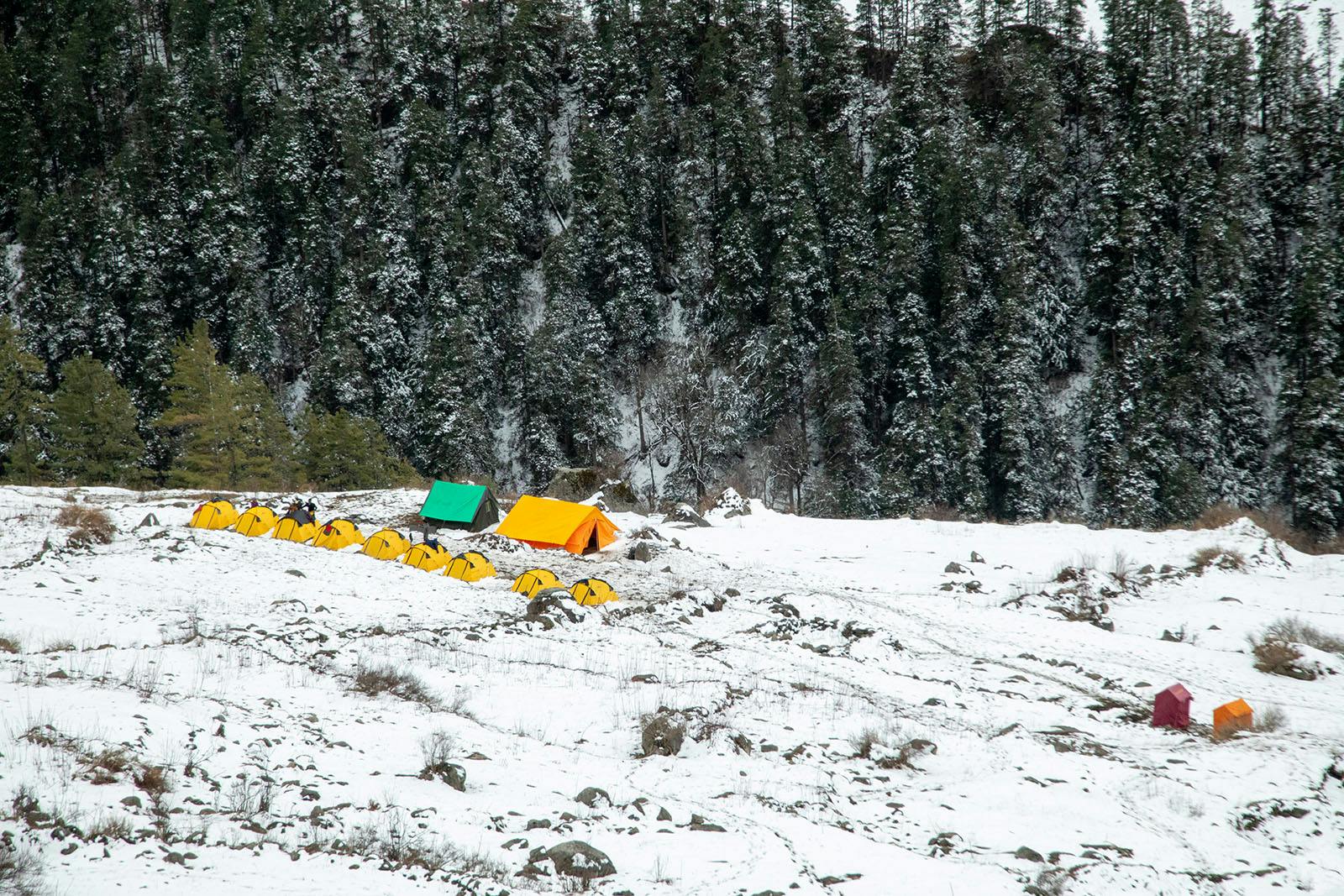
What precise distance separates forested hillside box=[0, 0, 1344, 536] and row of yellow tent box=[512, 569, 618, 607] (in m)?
23.6

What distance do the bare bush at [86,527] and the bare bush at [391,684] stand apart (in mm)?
6762

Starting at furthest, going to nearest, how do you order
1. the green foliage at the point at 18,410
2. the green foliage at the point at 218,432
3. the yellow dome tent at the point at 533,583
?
the green foliage at the point at 18,410, the green foliage at the point at 218,432, the yellow dome tent at the point at 533,583

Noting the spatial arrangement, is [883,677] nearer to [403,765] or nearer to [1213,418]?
[403,765]

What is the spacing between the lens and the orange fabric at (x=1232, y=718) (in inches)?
301

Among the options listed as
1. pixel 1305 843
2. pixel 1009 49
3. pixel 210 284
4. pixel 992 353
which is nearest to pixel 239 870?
pixel 1305 843

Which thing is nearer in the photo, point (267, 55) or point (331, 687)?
point (331, 687)

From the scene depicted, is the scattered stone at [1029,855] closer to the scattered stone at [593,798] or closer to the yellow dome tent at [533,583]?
the scattered stone at [593,798]

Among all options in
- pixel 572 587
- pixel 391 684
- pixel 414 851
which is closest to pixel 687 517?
pixel 572 587

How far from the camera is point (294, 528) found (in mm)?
14281

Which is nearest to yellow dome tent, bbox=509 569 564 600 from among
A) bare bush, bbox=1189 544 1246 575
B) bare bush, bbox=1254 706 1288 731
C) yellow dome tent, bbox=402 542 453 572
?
yellow dome tent, bbox=402 542 453 572

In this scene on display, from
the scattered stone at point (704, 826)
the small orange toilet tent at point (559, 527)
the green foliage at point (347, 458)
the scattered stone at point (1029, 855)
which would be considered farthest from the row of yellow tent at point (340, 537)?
the green foliage at point (347, 458)

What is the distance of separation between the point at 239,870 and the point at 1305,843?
697cm

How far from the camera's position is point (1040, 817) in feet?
19.1

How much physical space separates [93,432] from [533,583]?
2994cm
